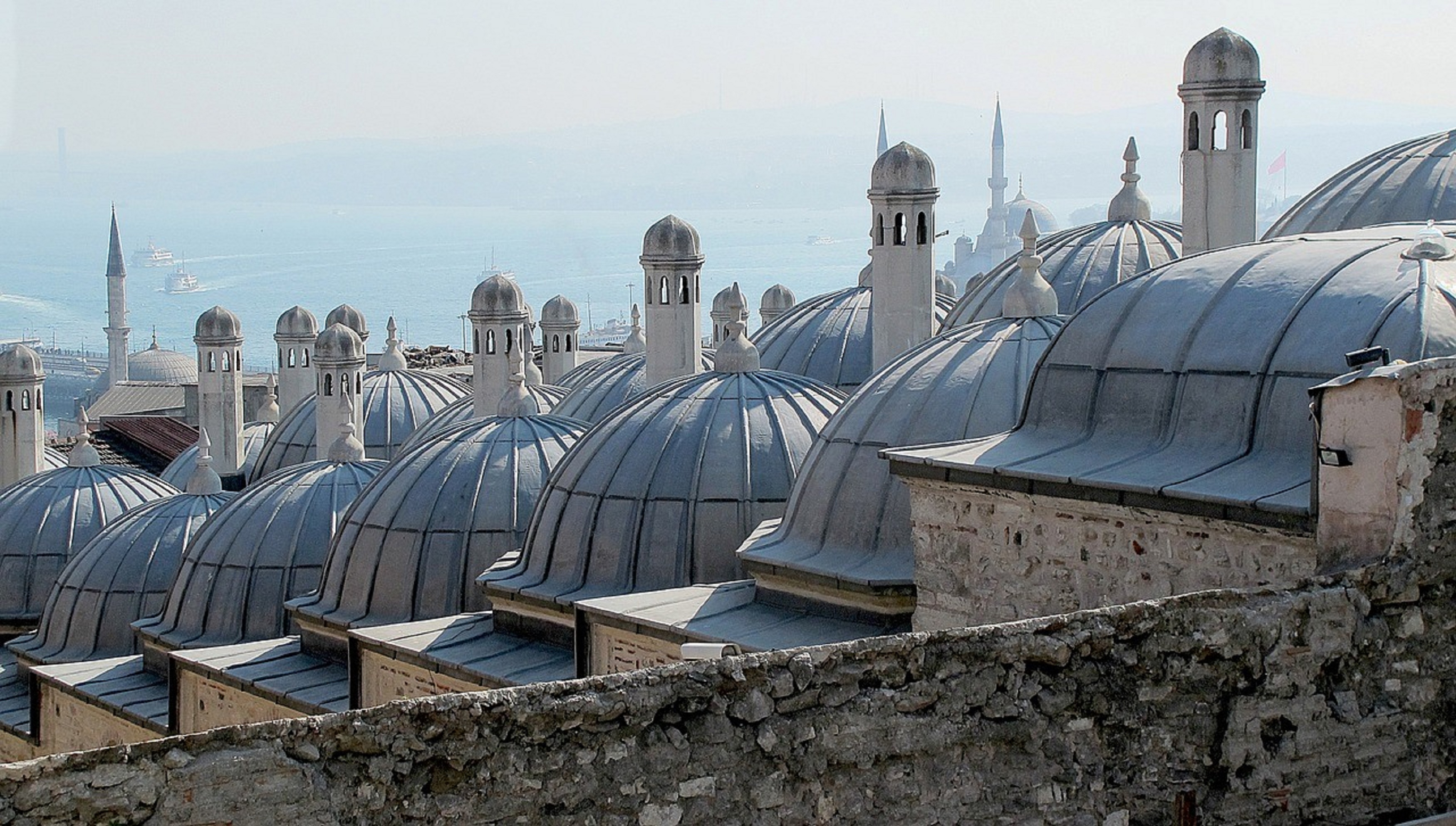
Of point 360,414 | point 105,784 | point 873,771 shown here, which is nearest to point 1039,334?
point 873,771

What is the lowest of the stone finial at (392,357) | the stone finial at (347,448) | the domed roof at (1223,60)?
the stone finial at (347,448)

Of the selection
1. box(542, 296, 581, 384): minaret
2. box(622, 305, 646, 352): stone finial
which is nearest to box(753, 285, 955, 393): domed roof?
box(622, 305, 646, 352): stone finial

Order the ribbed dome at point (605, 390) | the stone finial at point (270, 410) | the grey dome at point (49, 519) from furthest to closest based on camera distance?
the stone finial at point (270, 410) → the grey dome at point (49, 519) → the ribbed dome at point (605, 390)

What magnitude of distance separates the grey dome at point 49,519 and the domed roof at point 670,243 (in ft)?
26.0

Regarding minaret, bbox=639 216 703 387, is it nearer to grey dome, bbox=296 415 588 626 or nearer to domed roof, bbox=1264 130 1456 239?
grey dome, bbox=296 415 588 626

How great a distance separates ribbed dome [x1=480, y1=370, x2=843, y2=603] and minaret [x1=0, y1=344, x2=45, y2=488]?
14.3 meters

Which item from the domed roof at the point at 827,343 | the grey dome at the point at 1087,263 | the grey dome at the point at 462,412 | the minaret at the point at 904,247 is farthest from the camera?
the grey dome at the point at 462,412

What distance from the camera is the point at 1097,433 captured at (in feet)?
35.9

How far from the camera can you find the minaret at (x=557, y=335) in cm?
3166

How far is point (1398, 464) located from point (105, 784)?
14.4ft

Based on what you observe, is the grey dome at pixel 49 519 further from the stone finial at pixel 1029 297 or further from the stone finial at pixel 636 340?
the stone finial at pixel 1029 297

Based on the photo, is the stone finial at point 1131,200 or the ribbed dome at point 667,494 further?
the stone finial at point 1131,200

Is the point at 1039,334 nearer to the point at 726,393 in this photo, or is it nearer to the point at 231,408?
the point at 726,393

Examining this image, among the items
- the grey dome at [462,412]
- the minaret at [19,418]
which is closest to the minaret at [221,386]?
the minaret at [19,418]
